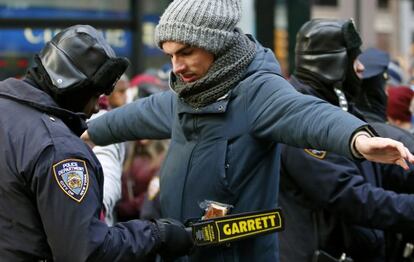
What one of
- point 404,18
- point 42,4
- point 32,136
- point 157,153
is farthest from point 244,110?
point 404,18

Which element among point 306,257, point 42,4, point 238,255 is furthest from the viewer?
point 42,4

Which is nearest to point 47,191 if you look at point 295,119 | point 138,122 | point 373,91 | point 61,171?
point 61,171

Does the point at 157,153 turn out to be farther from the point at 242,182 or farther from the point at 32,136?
the point at 32,136

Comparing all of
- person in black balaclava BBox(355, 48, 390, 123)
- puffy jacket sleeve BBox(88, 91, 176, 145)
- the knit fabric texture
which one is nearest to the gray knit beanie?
puffy jacket sleeve BBox(88, 91, 176, 145)

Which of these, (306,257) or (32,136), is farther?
(306,257)

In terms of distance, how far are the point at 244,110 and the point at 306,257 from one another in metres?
1.12

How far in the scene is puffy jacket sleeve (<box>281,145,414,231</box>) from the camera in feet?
12.8

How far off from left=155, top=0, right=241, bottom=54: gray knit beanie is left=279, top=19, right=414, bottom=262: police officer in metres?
0.91

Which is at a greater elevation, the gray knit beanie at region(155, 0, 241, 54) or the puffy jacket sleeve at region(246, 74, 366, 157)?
the gray knit beanie at region(155, 0, 241, 54)

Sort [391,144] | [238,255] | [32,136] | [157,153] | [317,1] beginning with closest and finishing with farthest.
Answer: [391,144] → [32,136] → [238,255] → [157,153] → [317,1]

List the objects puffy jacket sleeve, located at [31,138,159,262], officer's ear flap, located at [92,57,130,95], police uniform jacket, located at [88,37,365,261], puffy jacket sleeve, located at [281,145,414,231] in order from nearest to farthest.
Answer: puffy jacket sleeve, located at [31,138,159,262], officer's ear flap, located at [92,57,130,95], police uniform jacket, located at [88,37,365,261], puffy jacket sleeve, located at [281,145,414,231]

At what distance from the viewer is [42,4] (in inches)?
395

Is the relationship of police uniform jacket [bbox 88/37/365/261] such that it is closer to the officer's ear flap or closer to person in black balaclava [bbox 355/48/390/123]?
the officer's ear flap

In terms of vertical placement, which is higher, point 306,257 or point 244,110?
point 244,110
